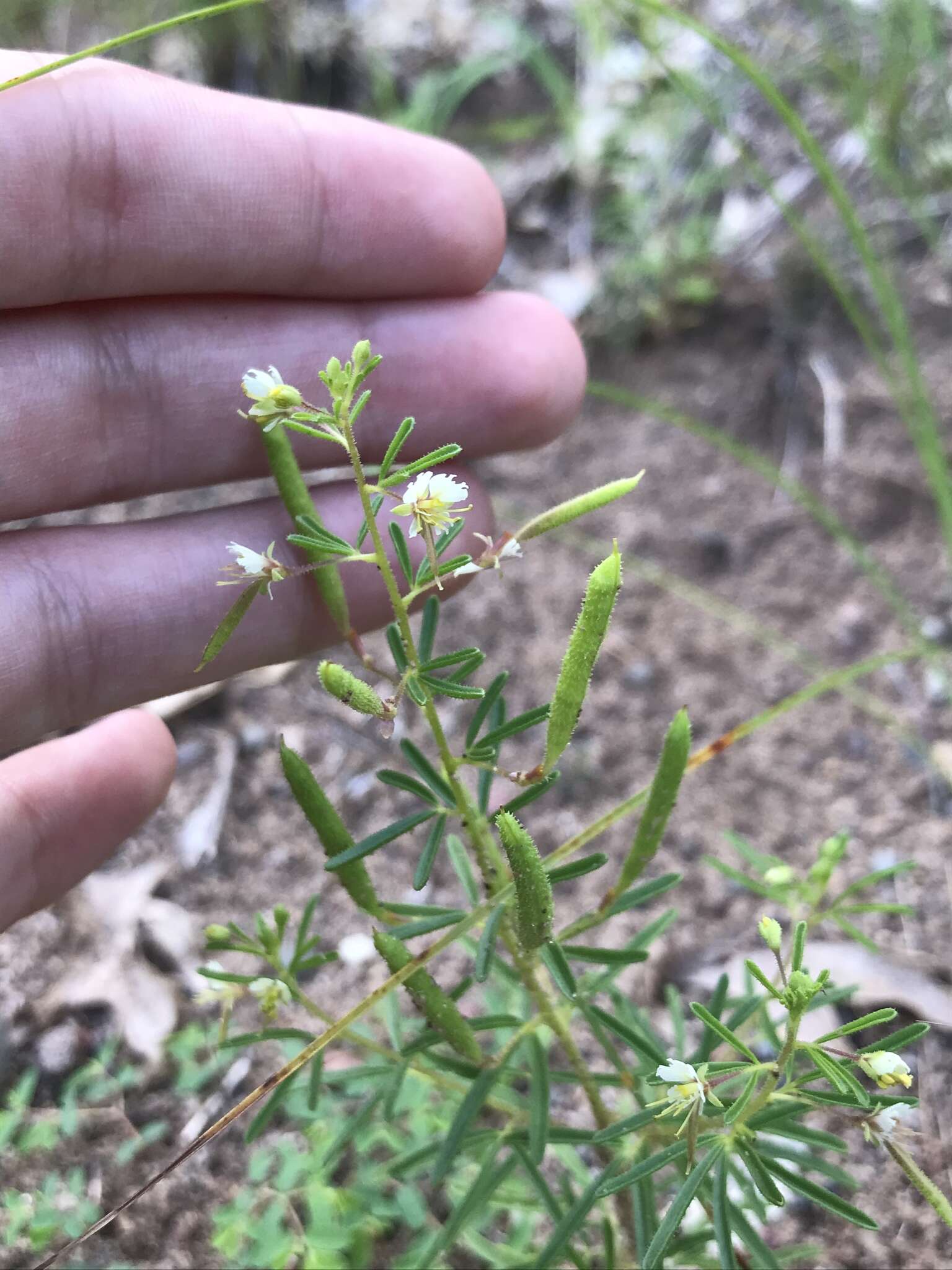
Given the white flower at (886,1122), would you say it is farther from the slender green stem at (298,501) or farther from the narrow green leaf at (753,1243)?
the slender green stem at (298,501)

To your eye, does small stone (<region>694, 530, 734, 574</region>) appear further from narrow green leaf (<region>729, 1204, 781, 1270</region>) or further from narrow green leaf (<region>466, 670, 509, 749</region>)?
narrow green leaf (<region>729, 1204, 781, 1270</region>)

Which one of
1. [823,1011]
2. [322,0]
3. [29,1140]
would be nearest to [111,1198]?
[29,1140]

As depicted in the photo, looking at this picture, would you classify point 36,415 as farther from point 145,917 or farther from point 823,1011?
point 823,1011

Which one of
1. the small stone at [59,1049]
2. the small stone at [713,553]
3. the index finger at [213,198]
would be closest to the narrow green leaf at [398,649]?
the index finger at [213,198]

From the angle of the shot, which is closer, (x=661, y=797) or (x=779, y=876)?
(x=661, y=797)

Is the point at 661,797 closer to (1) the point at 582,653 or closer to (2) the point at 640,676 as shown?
(1) the point at 582,653

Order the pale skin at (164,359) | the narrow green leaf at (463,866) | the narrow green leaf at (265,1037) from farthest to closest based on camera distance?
the pale skin at (164,359)
the narrow green leaf at (463,866)
the narrow green leaf at (265,1037)

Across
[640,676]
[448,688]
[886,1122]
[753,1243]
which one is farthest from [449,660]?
[640,676]
